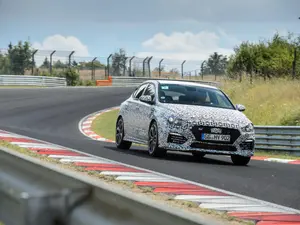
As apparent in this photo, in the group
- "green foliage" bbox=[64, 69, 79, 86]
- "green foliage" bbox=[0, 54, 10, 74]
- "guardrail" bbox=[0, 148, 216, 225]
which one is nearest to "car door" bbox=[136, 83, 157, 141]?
"guardrail" bbox=[0, 148, 216, 225]

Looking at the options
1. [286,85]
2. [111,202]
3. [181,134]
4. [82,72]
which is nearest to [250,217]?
[111,202]

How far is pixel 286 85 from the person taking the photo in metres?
28.8

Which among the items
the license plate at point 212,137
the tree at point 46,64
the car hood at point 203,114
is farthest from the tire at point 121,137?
the tree at point 46,64

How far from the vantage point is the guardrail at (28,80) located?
4719 centimetres

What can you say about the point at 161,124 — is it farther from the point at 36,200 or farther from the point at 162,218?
the point at 162,218

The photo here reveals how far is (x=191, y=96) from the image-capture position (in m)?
12.5

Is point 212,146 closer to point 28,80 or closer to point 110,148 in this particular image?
point 110,148

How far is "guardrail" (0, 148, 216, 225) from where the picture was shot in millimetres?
3404

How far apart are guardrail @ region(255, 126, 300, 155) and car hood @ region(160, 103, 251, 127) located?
575 centimetres

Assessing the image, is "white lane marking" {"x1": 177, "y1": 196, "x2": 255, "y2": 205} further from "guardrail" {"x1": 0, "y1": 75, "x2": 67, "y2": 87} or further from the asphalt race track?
"guardrail" {"x1": 0, "y1": 75, "x2": 67, "y2": 87}

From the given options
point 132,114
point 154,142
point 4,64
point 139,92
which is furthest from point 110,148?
point 4,64

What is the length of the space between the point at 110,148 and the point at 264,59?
29384 mm

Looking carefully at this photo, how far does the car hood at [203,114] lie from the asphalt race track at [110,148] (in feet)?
2.62

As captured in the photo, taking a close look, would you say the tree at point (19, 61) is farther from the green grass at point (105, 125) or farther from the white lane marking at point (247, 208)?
the white lane marking at point (247, 208)
